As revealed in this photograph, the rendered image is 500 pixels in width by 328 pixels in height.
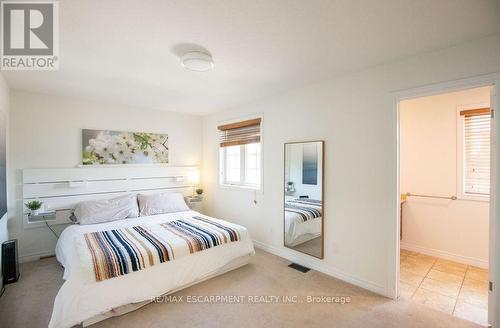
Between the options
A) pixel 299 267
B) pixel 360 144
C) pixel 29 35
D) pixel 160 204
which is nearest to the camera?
pixel 29 35

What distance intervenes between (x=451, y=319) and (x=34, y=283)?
4433mm

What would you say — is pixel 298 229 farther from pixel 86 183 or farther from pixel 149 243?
pixel 86 183

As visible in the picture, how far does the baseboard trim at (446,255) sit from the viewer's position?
312 centimetres

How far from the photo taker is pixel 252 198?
4.03 meters

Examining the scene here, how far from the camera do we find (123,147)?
4.14m

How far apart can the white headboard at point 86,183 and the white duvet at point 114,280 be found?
76 cm

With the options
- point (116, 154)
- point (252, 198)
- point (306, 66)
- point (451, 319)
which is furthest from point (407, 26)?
point (116, 154)

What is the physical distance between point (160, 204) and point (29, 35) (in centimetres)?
280

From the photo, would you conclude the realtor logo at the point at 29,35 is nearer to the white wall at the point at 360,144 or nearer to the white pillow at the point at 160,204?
the white pillow at the point at 160,204

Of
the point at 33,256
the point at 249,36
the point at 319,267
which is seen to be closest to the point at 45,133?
the point at 33,256

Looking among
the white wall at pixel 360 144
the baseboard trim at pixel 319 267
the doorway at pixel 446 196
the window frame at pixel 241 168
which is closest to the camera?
the white wall at pixel 360 144

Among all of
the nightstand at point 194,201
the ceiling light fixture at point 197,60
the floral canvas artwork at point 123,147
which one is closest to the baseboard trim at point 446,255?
the nightstand at point 194,201

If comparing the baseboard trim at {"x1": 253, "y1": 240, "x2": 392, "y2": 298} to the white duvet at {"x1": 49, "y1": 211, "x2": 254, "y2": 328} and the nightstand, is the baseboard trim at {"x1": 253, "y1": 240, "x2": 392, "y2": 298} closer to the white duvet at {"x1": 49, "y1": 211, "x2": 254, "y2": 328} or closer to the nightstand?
the white duvet at {"x1": 49, "y1": 211, "x2": 254, "y2": 328}

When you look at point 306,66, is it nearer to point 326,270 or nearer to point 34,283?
point 326,270
